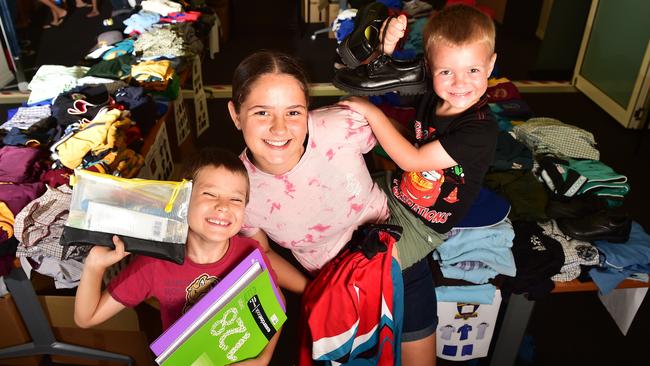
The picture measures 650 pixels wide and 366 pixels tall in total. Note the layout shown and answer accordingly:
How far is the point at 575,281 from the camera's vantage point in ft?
7.94

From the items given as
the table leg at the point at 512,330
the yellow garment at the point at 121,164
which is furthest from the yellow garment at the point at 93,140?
the table leg at the point at 512,330

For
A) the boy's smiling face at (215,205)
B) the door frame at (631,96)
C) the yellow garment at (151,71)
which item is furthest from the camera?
the door frame at (631,96)

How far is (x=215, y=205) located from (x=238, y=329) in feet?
1.20

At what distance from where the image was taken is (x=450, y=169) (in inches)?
77.3

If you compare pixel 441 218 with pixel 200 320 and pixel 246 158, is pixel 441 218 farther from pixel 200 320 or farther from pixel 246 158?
pixel 200 320

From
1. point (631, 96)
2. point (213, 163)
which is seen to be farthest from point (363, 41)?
point (631, 96)

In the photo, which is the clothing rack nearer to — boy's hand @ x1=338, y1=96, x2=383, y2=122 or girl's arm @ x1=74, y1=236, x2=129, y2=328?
girl's arm @ x1=74, y1=236, x2=129, y2=328

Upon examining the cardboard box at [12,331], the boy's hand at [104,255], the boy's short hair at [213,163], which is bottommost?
the cardboard box at [12,331]

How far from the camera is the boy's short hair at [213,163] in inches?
68.0

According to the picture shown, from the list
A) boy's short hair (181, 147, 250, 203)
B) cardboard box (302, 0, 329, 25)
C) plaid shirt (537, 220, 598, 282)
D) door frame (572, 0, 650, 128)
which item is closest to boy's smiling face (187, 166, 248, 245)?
boy's short hair (181, 147, 250, 203)

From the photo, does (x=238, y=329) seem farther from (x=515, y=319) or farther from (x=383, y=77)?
(x=515, y=319)

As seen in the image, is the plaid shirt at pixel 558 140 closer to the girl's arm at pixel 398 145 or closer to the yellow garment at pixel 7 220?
the girl's arm at pixel 398 145

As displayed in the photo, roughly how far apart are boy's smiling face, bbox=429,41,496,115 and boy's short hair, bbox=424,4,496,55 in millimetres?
16

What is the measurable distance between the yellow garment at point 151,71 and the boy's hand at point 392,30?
221 centimetres
